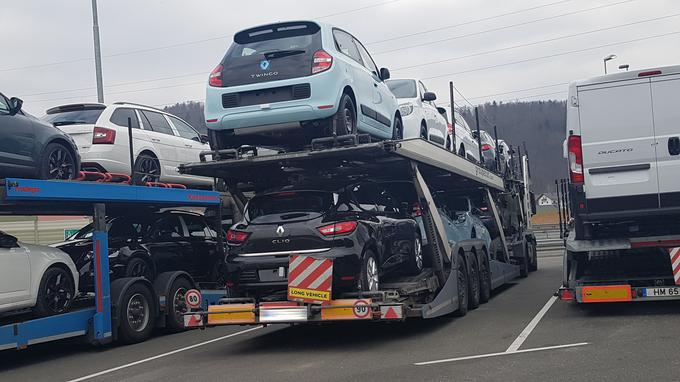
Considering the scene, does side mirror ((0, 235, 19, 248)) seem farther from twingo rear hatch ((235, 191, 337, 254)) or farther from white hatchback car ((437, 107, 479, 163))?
white hatchback car ((437, 107, 479, 163))

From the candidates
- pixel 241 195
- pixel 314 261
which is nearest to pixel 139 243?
pixel 241 195

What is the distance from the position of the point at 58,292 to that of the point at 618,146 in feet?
24.2

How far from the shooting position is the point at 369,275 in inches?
349

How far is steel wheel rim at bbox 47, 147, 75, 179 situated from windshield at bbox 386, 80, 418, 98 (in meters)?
5.90

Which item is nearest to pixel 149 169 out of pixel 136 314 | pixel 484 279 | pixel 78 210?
pixel 78 210

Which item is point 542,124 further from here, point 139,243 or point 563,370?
point 563,370

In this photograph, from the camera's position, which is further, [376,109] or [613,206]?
[376,109]

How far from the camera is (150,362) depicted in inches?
349

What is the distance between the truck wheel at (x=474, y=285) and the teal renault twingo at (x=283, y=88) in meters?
3.21

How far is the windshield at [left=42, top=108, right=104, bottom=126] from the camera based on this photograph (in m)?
11.6

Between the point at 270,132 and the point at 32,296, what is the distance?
11.5ft

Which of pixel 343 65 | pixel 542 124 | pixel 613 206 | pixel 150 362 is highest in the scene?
pixel 542 124

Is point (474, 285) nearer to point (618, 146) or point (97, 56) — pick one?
point (618, 146)

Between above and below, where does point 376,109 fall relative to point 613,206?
above
